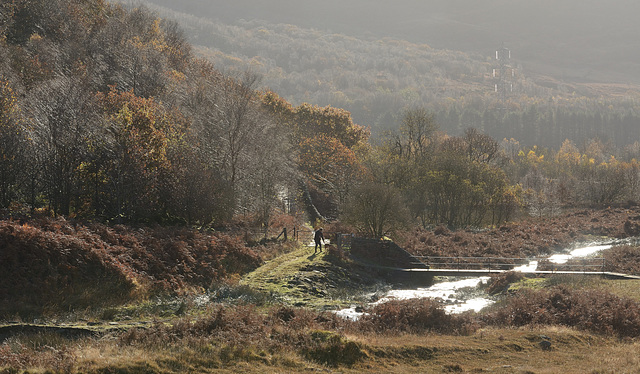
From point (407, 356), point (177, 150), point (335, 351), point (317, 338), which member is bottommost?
point (407, 356)

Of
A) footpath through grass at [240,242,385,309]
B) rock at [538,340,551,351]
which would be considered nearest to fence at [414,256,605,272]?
footpath through grass at [240,242,385,309]

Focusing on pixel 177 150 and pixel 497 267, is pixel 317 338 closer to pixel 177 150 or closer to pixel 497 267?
pixel 177 150

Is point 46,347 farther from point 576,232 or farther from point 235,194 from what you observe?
point 576,232

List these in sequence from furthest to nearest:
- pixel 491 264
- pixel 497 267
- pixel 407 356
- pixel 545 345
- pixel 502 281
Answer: pixel 497 267, pixel 491 264, pixel 502 281, pixel 545 345, pixel 407 356

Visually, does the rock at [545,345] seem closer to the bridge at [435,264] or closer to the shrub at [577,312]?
the shrub at [577,312]

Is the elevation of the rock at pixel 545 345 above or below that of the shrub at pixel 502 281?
above

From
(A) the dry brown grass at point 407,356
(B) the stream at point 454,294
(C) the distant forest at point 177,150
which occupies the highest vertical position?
(C) the distant forest at point 177,150

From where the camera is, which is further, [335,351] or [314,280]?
[314,280]

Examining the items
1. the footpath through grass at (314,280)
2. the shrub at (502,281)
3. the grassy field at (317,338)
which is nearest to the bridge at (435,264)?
the shrub at (502,281)

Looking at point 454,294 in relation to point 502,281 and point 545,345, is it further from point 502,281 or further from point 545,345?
point 545,345

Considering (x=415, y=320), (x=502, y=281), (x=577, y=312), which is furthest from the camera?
(x=502, y=281)

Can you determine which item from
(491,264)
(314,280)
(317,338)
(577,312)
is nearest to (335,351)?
(317,338)

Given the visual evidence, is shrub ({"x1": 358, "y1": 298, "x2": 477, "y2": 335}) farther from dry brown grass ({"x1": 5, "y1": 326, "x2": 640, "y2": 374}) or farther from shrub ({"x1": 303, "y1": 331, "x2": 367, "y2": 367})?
shrub ({"x1": 303, "y1": 331, "x2": 367, "y2": 367})

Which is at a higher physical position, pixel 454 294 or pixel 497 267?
pixel 497 267
